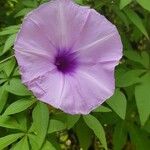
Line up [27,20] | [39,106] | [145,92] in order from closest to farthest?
1. [27,20]
2. [39,106]
3. [145,92]

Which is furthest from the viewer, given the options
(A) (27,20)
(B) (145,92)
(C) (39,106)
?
(B) (145,92)

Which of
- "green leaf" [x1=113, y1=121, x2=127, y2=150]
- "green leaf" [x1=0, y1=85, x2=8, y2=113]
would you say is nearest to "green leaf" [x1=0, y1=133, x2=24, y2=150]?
"green leaf" [x1=0, y1=85, x2=8, y2=113]

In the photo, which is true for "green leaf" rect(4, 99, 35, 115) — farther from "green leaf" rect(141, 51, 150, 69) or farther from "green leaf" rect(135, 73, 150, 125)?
"green leaf" rect(141, 51, 150, 69)

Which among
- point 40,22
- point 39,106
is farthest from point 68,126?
point 40,22

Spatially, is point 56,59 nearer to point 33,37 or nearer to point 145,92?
point 33,37

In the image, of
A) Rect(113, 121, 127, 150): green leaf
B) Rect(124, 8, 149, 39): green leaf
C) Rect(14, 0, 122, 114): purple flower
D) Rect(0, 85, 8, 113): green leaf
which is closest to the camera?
Rect(14, 0, 122, 114): purple flower

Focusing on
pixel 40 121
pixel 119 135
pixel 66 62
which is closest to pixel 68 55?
pixel 66 62

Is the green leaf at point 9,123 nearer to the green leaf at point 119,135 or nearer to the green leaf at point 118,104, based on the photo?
the green leaf at point 118,104

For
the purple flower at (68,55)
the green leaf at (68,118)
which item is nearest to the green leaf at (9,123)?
the green leaf at (68,118)
